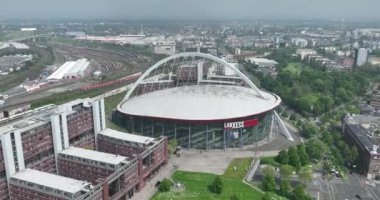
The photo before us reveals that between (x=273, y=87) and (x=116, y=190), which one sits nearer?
(x=116, y=190)

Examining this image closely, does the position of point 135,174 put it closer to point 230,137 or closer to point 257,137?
point 230,137

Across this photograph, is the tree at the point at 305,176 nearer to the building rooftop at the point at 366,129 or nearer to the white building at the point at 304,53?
the building rooftop at the point at 366,129

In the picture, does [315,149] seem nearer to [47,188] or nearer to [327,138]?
[327,138]

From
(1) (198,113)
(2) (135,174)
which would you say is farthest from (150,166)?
(1) (198,113)

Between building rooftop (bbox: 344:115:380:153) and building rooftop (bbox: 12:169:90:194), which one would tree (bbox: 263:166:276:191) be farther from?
building rooftop (bbox: 12:169:90:194)

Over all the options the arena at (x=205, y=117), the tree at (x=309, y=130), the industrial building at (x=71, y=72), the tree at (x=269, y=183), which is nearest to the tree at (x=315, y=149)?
the arena at (x=205, y=117)

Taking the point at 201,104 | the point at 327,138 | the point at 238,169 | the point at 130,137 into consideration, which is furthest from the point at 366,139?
the point at 130,137

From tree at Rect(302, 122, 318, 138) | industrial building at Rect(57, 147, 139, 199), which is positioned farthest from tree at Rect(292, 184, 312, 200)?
tree at Rect(302, 122, 318, 138)

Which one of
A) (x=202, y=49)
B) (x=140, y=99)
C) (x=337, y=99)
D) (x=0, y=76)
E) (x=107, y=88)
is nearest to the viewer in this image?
(x=140, y=99)
